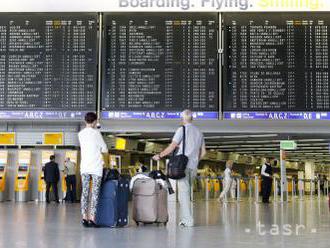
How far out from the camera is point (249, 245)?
196 inches

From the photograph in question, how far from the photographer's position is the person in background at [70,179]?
52.6 ft

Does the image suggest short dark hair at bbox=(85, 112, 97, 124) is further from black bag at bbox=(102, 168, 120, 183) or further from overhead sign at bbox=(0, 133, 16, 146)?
overhead sign at bbox=(0, 133, 16, 146)

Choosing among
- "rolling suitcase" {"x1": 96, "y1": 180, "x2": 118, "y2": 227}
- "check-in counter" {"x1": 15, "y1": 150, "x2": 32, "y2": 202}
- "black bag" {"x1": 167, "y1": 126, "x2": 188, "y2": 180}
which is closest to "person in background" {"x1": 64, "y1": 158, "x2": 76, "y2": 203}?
"check-in counter" {"x1": 15, "y1": 150, "x2": 32, "y2": 202}

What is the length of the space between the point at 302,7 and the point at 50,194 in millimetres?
9245

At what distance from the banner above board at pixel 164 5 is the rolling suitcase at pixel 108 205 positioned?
18.3ft

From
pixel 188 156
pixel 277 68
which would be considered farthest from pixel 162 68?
pixel 188 156

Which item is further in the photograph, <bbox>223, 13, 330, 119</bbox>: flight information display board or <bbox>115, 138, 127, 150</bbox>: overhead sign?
<bbox>115, 138, 127, 150</bbox>: overhead sign

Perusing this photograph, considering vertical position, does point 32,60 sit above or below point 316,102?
above

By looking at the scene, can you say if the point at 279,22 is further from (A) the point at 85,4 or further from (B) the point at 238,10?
(A) the point at 85,4

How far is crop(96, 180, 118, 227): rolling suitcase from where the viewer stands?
720cm

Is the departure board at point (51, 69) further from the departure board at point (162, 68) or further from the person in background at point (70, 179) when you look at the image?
the person in background at point (70, 179)

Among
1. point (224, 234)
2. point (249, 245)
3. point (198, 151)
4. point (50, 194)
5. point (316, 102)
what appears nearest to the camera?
point (249, 245)

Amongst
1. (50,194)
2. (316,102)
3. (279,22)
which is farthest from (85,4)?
(50,194)

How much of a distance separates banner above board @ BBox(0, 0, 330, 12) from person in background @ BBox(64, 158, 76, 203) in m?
5.34
